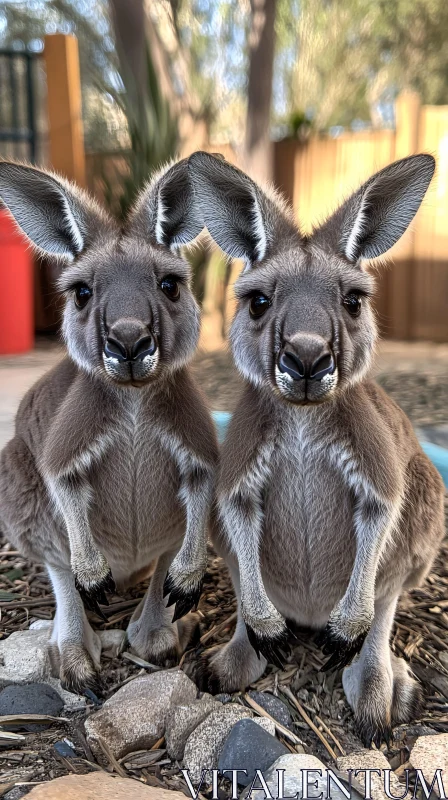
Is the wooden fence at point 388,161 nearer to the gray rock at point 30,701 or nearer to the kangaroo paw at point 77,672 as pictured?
the kangaroo paw at point 77,672

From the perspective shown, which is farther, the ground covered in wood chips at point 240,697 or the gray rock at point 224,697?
the gray rock at point 224,697

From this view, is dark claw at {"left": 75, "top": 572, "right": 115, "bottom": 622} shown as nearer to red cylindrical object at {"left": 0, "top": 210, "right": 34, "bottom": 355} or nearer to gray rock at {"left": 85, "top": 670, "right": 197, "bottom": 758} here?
gray rock at {"left": 85, "top": 670, "right": 197, "bottom": 758}

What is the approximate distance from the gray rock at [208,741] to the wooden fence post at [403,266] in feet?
23.2

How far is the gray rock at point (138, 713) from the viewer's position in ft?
6.45

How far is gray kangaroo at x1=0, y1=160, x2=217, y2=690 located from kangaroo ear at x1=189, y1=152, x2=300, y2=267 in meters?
0.15

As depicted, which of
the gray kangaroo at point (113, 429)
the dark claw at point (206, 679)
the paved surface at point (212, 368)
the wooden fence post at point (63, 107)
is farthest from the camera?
the wooden fence post at point (63, 107)

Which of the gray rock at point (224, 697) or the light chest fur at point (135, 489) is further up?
the light chest fur at point (135, 489)

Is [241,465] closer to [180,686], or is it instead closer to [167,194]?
[180,686]

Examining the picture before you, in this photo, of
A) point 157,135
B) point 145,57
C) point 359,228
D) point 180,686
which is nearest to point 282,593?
point 180,686

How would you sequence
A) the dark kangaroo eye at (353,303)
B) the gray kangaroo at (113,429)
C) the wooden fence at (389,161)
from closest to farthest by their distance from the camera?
the dark kangaroo eye at (353,303)
the gray kangaroo at (113,429)
the wooden fence at (389,161)

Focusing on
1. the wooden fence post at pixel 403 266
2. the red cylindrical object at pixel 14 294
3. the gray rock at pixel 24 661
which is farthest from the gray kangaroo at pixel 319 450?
the wooden fence post at pixel 403 266

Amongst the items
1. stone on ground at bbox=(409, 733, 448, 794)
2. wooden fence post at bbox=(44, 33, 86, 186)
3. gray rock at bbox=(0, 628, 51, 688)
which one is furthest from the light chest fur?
wooden fence post at bbox=(44, 33, 86, 186)

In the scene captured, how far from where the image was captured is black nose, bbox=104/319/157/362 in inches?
72.7

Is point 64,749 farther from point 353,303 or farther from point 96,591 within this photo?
point 353,303
